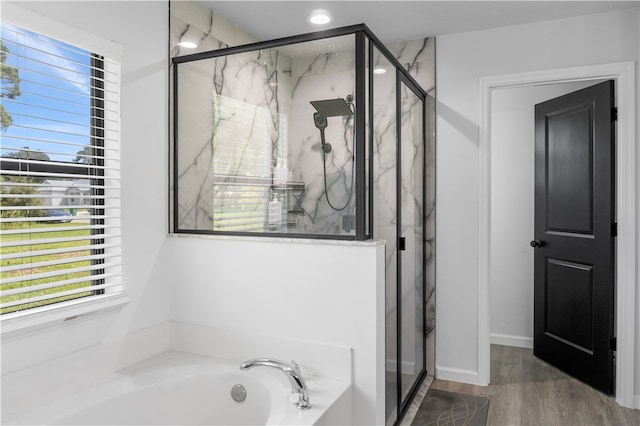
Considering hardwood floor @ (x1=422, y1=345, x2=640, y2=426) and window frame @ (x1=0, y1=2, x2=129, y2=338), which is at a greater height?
window frame @ (x1=0, y1=2, x2=129, y2=338)

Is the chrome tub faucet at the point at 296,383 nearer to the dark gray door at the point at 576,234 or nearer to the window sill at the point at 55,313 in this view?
the window sill at the point at 55,313

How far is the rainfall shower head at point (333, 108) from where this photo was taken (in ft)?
6.77

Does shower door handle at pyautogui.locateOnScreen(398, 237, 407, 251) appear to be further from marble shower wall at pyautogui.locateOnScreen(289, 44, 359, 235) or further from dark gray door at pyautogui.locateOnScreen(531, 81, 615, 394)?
dark gray door at pyautogui.locateOnScreen(531, 81, 615, 394)

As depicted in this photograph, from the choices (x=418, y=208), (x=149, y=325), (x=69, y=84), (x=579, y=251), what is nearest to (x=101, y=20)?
(x=69, y=84)

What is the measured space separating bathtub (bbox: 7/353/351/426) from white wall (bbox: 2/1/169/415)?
15cm

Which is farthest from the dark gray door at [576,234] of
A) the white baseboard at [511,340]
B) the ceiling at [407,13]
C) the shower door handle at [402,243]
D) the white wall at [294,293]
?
the white wall at [294,293]

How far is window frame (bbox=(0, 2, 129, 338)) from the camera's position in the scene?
171cm

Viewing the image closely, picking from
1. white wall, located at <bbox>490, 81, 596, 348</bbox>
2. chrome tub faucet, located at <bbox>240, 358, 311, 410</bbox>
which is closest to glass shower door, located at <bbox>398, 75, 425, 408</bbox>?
chrome tub faucet, located at <bbox>240, 358, 311, 410</bbox>

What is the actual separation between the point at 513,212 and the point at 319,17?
7.76 ft

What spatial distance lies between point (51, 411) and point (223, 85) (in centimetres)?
166

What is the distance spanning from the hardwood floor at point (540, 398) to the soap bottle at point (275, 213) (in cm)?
170

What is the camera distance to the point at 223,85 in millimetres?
2363

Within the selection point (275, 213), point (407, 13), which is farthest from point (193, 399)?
point (407, 13)

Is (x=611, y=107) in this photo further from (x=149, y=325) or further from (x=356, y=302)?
(x=149, y=325)
